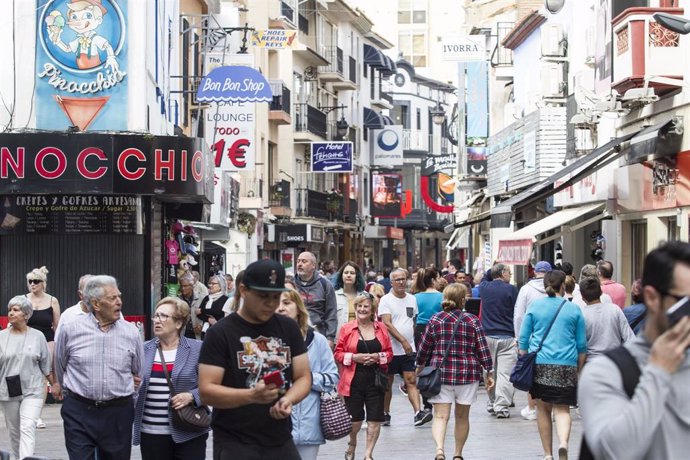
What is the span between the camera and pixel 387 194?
74.4 m

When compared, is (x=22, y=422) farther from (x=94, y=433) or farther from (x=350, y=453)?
(x=350, y=453)

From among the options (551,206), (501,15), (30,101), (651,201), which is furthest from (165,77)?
(501,15)

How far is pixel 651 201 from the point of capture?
22.1 meters

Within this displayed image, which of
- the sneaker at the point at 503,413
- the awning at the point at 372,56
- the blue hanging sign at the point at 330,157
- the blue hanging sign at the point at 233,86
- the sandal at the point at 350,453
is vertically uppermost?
the awning at the point at 372,56

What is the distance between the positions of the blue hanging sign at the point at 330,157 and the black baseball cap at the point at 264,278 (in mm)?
44583

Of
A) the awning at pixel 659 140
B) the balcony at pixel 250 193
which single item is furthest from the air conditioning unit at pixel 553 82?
the balcony at pixel 250 193

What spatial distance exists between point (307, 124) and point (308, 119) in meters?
0.33

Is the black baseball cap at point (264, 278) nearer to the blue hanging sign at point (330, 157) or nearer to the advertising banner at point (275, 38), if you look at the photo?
the advertising banner at point (275, 38)

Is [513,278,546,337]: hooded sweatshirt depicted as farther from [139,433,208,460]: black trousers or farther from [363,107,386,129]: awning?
[363,107,386,129]: awning

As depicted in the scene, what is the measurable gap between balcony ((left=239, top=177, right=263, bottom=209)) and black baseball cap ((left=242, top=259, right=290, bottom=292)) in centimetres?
3288

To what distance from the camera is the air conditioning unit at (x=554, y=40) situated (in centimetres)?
3161

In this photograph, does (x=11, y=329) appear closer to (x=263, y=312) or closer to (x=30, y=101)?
(x=263, y=312)

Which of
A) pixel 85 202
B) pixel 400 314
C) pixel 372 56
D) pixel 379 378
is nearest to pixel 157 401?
pixel 379 378

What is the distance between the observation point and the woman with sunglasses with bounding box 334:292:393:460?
1330cm
